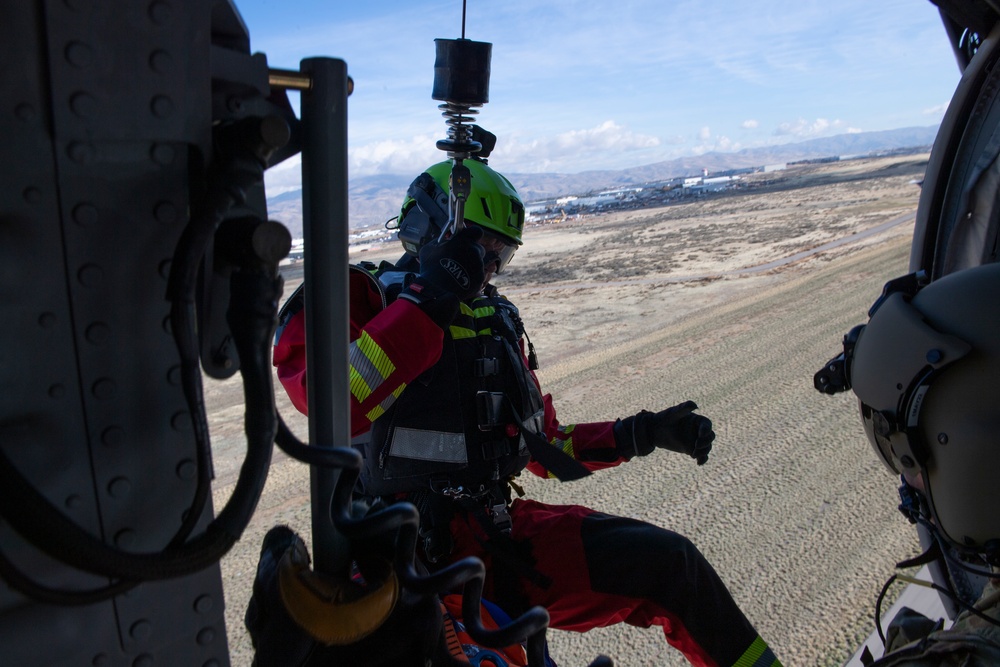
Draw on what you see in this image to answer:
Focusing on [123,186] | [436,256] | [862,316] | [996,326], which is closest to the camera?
[123,186]

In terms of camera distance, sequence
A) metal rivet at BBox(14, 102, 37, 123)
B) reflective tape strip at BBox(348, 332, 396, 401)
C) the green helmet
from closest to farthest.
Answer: metal rivet at BBox(14, 102, 37, 123)
reflective tape strip at BBox(348, 332, 396, 401)
the green helmet

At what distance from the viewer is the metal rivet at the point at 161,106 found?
102 cm

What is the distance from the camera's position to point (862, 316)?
9.58 m

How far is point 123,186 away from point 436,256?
1.65m

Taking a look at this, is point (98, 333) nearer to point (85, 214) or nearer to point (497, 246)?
point (85, 214)

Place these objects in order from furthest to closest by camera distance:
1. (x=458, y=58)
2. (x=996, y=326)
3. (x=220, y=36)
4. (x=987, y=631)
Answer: (x=458, y=58) < (x=996, y=326) < (x=987, y=631) < (x=220, y=36)

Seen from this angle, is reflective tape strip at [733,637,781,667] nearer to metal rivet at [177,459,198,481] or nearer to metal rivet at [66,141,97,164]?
metal rivet at [177,459,198,481]

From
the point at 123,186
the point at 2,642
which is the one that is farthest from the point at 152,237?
the point at 2,642

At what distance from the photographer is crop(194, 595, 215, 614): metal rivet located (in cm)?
122

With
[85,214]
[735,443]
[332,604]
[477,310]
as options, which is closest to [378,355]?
[477,310]

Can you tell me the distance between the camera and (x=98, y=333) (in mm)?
1044

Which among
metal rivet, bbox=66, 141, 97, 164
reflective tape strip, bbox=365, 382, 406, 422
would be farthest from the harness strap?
metal rivet, bbox=66, 141, 97, 164

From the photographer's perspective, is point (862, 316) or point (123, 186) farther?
point (862, 316)

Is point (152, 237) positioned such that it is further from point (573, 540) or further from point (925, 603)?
point (925, 603)
